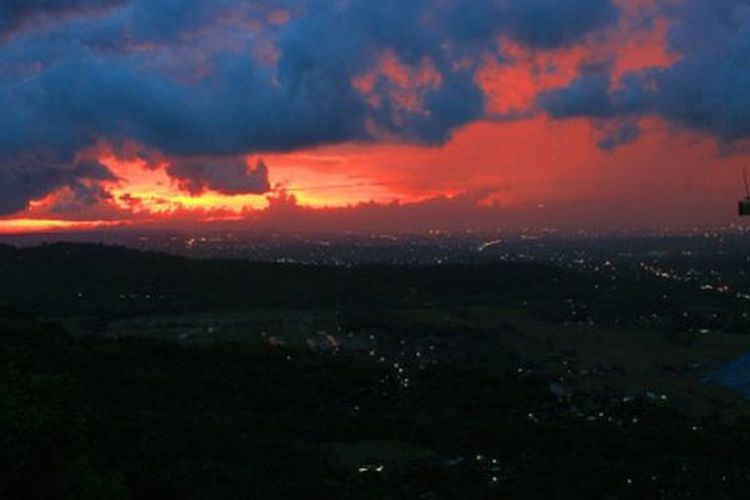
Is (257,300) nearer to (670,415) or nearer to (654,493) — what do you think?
(670,415)


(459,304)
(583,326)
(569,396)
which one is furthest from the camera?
(459,304)

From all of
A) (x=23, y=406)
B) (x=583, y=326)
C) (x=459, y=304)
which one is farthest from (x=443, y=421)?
(x=459, y=304)

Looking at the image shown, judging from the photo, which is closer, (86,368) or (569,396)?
(86,368)

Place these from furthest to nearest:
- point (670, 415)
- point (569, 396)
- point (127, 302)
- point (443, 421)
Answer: point (127, 302) < point (569, 396) < point (670, 415) < point (443, 421)

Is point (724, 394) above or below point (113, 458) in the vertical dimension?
below

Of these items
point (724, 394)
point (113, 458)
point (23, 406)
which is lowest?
point (724, 394)

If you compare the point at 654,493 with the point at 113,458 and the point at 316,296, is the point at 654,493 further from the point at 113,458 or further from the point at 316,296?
the point at 316,296
